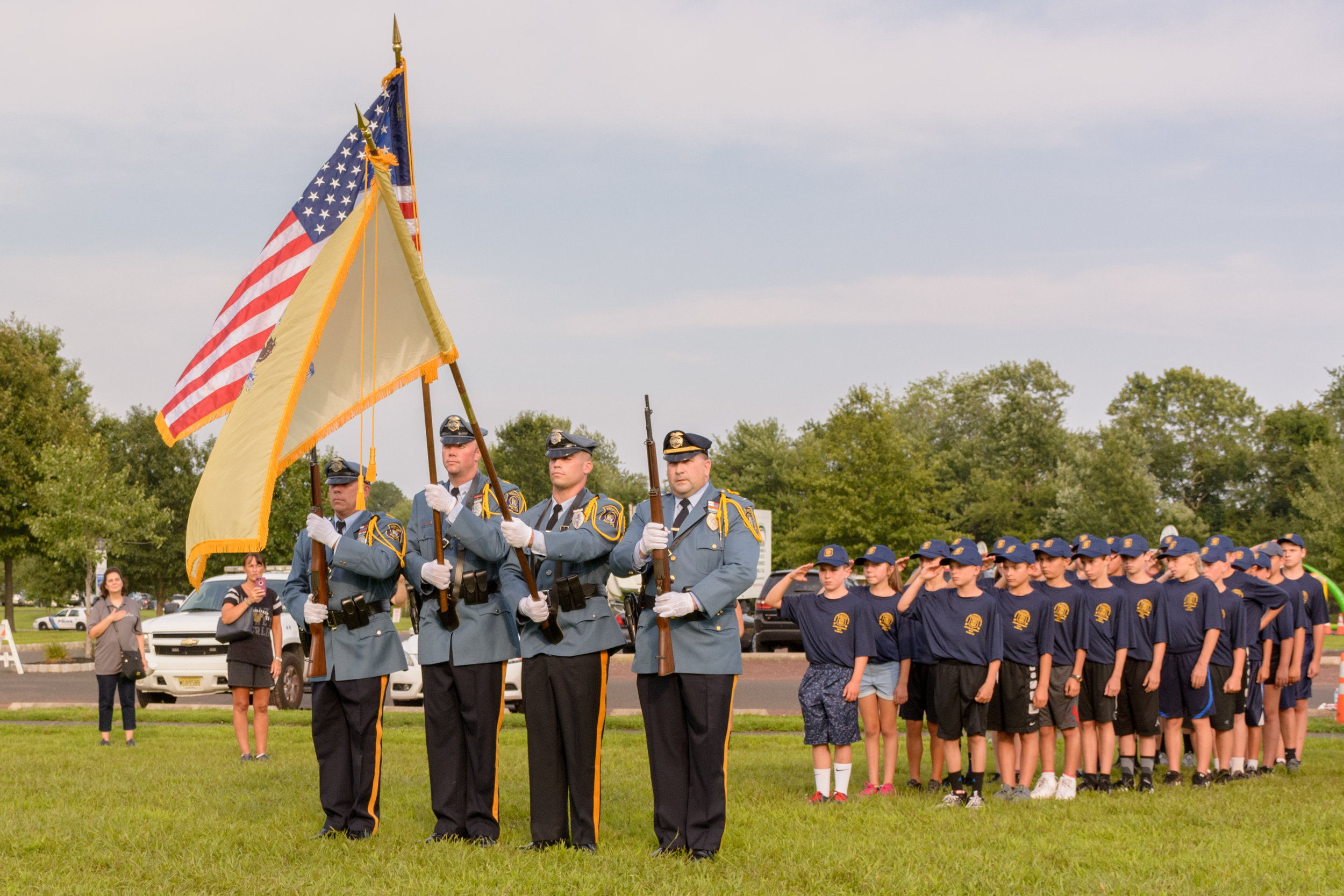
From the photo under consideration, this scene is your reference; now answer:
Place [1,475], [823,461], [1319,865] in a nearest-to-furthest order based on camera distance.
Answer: [1319,865], [1,475], [823,461]

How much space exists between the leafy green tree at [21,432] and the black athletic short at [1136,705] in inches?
1318

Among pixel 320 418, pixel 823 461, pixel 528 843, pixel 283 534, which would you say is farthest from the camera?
pixel 823 461

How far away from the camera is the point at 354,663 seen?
7.40m

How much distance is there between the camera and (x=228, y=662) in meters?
11.7

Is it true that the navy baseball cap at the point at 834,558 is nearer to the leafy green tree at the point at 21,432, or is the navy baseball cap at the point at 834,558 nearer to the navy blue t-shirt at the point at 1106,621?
the navy blue t-shirt at the point at 1106,621

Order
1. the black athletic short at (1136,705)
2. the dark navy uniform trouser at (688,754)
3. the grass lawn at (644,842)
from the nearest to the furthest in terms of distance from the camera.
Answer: the grass lawn at (644,842) → the dark navy uniform trouser at (688,754) → the black athletic short at (1136,705)

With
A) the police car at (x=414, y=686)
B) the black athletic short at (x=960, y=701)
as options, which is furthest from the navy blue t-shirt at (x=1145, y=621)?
the police car at (x=414, y=686)

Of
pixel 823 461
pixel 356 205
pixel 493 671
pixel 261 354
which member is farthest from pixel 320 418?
pixel 823 461

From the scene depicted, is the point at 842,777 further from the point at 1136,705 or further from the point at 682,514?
the point at 682,514

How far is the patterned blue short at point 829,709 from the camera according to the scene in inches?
357

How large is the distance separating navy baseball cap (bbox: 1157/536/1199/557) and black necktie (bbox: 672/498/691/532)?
5.03 meters

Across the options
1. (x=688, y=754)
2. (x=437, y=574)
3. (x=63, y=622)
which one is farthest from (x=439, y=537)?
(x=63, y=622)

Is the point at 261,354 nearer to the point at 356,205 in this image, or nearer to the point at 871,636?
the point at 356,205

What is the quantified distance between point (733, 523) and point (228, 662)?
6611mm
